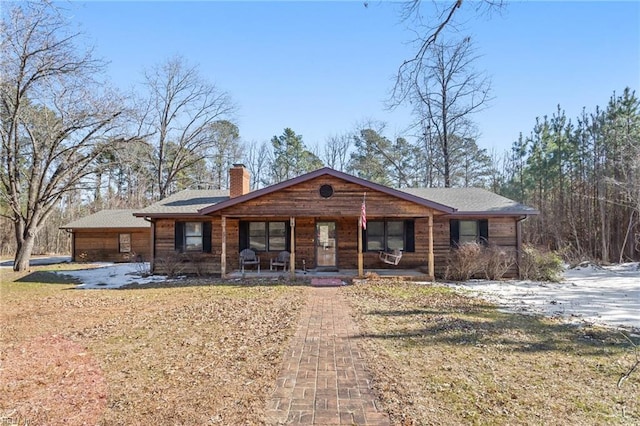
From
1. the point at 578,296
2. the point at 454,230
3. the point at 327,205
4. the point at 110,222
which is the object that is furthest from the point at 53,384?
the point at 110,222

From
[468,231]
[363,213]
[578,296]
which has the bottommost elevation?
[578,296]

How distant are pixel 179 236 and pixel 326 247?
8464 millimetres

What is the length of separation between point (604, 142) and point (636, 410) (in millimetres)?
23788

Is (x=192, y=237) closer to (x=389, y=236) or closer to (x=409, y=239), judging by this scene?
(x=389, y=236)

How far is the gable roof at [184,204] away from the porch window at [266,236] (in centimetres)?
221

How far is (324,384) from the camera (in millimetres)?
3936

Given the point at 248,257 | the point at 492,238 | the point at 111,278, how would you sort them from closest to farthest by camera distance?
the point at 248,257 → the point at 492,238 → the point at 111,278

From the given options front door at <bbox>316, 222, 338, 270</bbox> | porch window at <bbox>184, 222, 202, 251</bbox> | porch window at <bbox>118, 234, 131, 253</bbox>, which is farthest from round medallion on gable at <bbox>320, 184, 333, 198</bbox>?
porch window at <bbox>118, 234, 131, 253</bbox>

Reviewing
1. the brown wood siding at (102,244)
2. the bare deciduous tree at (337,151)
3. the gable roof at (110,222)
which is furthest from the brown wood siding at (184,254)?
Answer: the bare deciduous tree at (337,151)

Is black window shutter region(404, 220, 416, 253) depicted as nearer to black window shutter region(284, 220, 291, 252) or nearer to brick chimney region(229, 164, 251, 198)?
black window shutter region(284, 220, 291, 252)

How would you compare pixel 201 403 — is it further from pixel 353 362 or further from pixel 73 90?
pixel 73 90

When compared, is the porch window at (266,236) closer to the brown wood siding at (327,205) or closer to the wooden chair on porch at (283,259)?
the wooden chair on porch at (283,259)

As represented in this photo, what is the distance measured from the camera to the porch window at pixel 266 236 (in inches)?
577

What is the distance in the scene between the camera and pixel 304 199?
42.3ft
